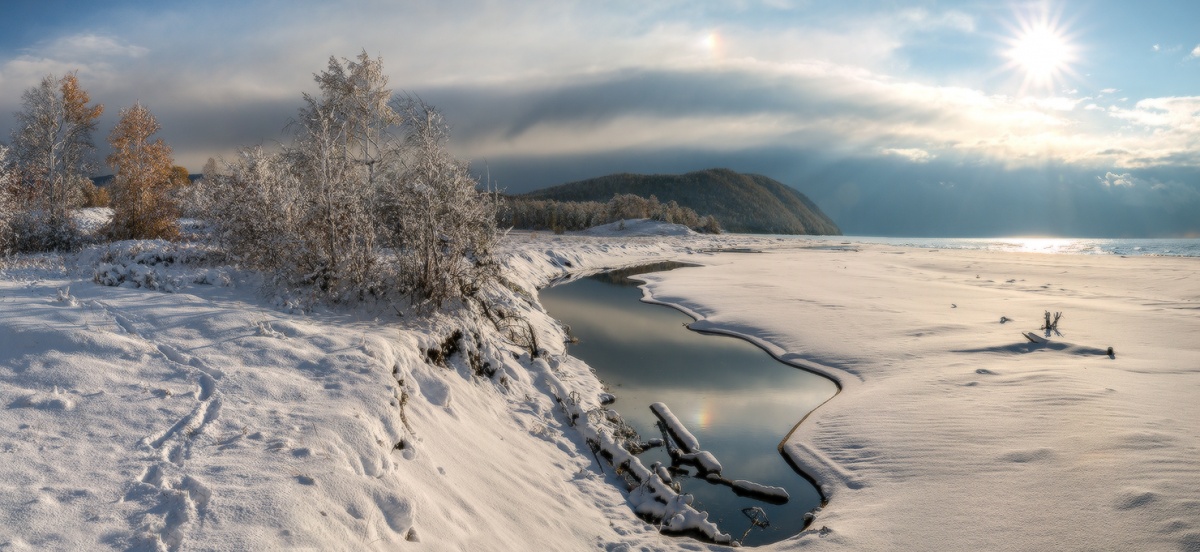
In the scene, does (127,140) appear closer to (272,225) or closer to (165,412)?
(272,225)

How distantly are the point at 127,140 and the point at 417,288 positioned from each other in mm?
26099

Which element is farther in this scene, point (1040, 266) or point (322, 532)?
point (1040, 266)

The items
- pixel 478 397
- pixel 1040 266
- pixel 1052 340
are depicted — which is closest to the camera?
pixel 478 397

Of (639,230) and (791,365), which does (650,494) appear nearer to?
(791,365)

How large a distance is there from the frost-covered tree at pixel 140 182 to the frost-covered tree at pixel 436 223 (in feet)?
63.4

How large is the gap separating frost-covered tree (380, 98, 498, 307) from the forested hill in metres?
138

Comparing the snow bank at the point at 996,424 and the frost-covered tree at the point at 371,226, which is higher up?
the frost-covered tree at the point at 371,226

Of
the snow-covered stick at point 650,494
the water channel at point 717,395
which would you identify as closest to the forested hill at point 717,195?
the water channel at point 717,395

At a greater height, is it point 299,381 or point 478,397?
point 299,381

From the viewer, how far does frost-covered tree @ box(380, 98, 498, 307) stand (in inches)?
363

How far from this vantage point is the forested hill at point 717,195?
154125mm

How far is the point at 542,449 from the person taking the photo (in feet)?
23.7

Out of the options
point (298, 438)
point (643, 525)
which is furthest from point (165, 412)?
point (643, 525)

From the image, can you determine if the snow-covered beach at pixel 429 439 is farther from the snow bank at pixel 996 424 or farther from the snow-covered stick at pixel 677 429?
the snow-covered stick at pixel 677 429
